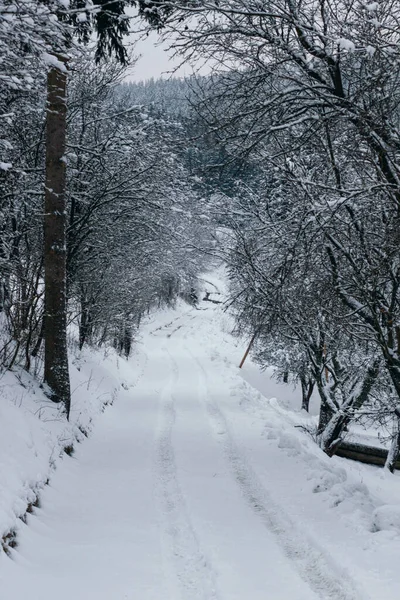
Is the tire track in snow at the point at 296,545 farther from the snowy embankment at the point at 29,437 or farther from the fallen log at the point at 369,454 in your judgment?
the fallen log at the point at 369,454

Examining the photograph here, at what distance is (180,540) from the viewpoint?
A: 17.3 feet

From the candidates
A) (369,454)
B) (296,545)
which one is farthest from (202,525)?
(369,454)

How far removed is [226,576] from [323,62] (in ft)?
16.9

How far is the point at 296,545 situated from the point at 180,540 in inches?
51.9

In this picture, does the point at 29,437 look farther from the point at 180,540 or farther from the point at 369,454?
the point at 369,454

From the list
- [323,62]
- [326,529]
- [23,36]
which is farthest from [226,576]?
[23,36]

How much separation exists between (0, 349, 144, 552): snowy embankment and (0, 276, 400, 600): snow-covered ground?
0.16 meters

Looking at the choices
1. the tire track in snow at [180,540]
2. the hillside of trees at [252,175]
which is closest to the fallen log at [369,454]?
the hillside of trees at [252,175]

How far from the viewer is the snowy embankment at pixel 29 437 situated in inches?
200

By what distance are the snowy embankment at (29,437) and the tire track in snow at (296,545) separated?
2.91m

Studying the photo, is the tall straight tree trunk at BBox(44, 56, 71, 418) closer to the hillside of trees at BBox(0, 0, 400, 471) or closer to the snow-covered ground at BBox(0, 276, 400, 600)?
the hillside of trees at BBox(0, 0, 400, 471)

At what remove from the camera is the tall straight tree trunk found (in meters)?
9.01

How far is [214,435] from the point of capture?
11.1 m

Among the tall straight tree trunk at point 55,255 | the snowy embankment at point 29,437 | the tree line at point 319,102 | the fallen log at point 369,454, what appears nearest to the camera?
the tree line at point 319,102
